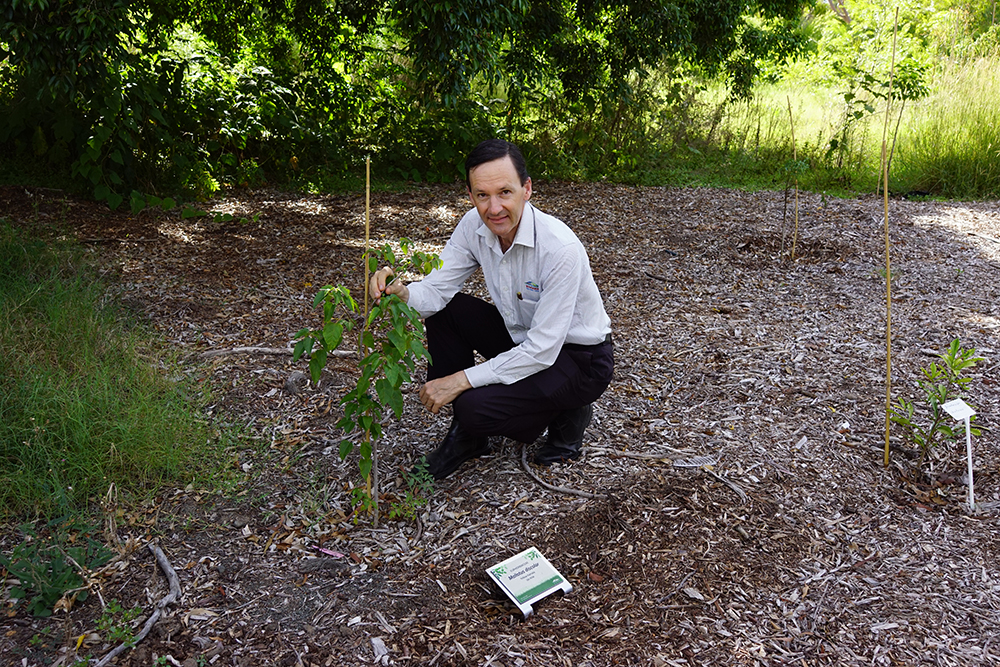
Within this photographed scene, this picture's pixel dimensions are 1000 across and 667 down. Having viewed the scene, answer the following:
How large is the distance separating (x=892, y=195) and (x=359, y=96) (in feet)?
16.9

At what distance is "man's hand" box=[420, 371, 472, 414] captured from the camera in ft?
7.74

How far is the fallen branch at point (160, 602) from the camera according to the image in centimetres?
185

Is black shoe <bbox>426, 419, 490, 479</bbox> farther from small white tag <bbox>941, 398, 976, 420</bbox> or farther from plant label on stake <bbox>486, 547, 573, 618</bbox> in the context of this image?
small white tag <bbox>941, 398, 976, 420</bbox>

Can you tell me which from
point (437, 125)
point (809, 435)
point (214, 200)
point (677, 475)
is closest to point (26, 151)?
point (214, 200)

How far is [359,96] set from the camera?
22.2ft

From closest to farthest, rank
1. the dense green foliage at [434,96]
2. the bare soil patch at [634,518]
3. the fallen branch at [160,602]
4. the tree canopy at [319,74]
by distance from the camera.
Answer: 1. the fallen branch at [160,602]
2. the bare soil patch at [634,518]
3. the tree canopy at [319,74]
4. the dense green foliage at [434,96]

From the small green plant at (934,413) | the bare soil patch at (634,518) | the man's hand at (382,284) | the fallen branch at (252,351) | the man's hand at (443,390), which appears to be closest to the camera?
the bare soil patch at (634,518)

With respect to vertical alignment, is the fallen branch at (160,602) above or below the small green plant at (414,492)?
below

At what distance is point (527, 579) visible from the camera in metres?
2.09

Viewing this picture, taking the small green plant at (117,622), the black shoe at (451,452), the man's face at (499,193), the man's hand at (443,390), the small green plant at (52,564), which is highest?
the man's face at (499,193)

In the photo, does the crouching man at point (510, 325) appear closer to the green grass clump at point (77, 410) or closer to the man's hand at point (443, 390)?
the man's hand at point (443, 390)

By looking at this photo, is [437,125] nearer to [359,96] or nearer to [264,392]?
[359,96]

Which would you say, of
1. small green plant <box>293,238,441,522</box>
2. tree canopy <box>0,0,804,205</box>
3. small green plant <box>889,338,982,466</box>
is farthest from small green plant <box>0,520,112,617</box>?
small green plant <box>889,338,982,466</box>

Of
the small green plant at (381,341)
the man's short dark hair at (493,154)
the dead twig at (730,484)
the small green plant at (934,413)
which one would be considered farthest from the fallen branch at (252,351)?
the small green plant at (934,413)
